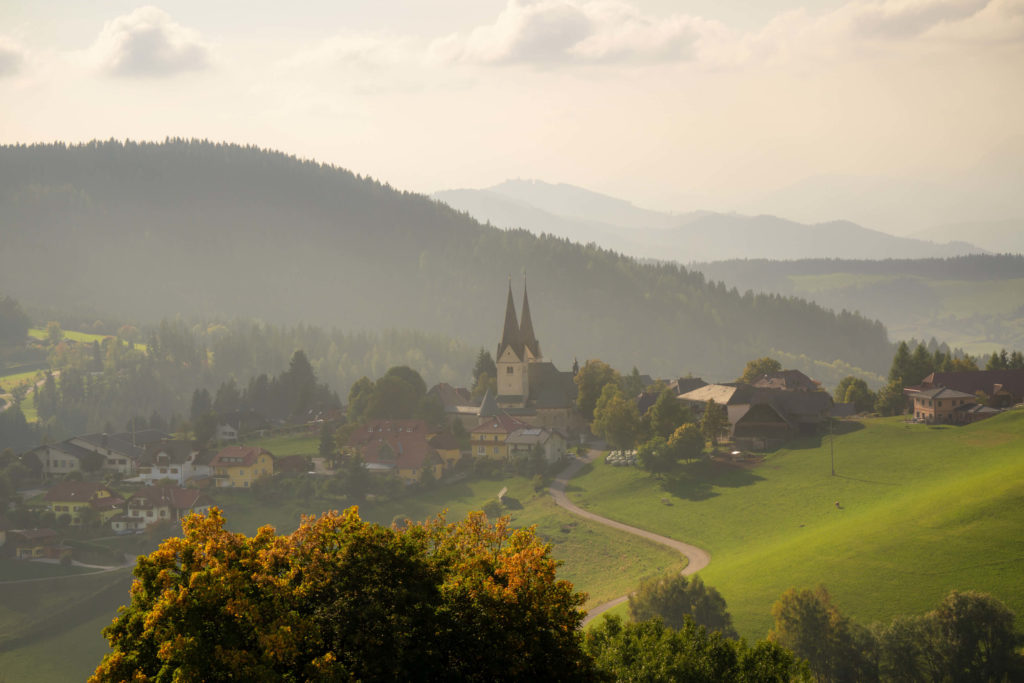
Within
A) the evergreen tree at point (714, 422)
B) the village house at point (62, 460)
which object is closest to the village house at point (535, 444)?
the evergreen tree at point (714, 422)

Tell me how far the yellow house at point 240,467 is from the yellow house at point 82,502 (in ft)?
32.8

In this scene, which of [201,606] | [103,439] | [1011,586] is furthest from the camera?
[103,439]

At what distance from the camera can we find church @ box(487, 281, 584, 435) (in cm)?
11450

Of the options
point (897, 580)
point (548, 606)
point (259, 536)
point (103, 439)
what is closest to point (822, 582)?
point (897, 580)

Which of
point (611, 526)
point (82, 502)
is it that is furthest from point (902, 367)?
A: point (82, 502)

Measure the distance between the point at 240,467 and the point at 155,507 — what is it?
35.8 ft

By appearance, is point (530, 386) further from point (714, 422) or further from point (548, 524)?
point (548, 524)

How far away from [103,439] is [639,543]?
70.5m

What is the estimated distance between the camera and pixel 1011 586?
49.5 metres

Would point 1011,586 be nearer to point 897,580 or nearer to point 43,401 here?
point 897,580

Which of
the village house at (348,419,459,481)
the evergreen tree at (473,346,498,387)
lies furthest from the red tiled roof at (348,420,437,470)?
the evergreen tree at (473,346,498,387)

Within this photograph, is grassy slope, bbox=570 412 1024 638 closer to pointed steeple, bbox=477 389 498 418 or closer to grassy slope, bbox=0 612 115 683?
pointed steeple, bbox=477 389 498 418

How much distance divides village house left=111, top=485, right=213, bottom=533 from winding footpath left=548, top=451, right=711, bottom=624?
1315 inches

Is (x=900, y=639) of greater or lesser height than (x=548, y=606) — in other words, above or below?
below
